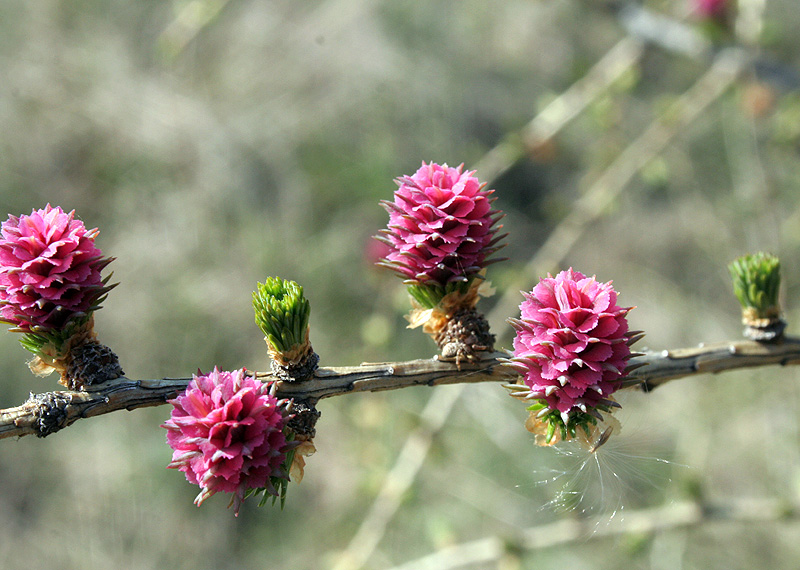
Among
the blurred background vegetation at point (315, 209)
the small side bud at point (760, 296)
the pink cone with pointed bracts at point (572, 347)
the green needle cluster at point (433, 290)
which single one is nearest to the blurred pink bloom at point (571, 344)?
the pink cone with pointed bracts at point (572, 347)

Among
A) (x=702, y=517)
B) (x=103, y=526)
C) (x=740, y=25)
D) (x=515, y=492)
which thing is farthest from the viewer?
(x=103, y=526)

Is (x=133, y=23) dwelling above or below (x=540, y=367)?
above

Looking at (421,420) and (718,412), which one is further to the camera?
(718,412)

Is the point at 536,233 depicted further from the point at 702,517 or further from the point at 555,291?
the point at 555,291

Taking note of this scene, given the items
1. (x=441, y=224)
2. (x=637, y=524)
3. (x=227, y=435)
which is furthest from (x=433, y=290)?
(x=637, y=524)

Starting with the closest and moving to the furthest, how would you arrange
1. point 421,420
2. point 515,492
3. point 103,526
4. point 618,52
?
1. point 421,420
2. point 618,52
3. point 515,492
4. point 103,526

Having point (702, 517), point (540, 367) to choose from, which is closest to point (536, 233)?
point (702, 517)

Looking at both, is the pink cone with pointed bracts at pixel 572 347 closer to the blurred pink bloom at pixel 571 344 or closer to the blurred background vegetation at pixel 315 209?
→ the blurred pink bloom at pixel 571 344
